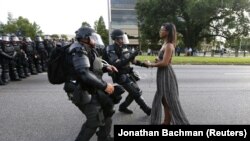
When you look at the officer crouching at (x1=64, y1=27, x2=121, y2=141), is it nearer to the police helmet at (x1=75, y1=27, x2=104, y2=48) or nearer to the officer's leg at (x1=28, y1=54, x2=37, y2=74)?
the police helmet at (x1=75, y1=27, x2=104, y2=48)

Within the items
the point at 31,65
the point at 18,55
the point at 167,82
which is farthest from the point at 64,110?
the point at 31,65

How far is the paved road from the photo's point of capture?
19.1ft

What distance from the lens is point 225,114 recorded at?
6984 mm

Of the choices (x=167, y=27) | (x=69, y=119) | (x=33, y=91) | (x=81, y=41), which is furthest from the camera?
(x=33, y=91)

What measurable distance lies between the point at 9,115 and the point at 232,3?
4709 cm

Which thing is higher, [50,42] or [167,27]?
[167,27]

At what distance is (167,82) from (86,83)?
1.50 metres

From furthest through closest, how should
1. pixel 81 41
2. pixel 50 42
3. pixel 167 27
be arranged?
1. pixel 50 42
2. pixel 167 27
3. pixel 81 41

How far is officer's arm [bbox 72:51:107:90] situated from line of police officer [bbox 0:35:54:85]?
8.33 m

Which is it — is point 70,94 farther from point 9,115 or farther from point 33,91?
point 33,91

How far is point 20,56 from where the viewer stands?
13797 millimetres

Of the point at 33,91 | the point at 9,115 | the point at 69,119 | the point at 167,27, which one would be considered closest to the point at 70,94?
the point at 167,27

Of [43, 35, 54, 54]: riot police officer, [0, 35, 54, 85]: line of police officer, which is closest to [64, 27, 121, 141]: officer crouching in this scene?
[0, 35, 54, 85]: line of police officer

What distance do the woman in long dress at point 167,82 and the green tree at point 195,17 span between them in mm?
44136
